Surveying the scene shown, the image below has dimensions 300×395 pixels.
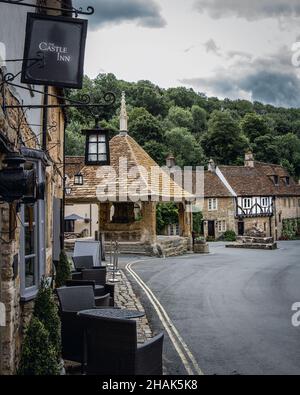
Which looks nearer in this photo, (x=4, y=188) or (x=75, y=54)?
(x=4, y=188)

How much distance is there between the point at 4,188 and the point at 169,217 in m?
37.4

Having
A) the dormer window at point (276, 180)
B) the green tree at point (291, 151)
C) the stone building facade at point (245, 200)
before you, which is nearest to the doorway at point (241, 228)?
the stone building facade at point (245, 200)

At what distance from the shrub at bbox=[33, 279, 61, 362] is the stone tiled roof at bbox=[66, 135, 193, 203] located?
17.3m

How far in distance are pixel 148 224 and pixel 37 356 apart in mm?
19201

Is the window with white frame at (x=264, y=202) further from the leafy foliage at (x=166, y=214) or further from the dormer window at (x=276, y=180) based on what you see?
the leafy foliage at (x=166, y=214)

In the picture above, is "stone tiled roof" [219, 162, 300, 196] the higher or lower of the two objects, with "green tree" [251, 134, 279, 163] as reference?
lower

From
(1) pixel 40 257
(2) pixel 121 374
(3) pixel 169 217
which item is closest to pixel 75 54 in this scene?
(1) pixel 40 257

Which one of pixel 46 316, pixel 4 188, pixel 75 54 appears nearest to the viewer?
pixel 4 188

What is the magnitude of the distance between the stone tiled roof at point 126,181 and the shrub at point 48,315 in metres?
17.3

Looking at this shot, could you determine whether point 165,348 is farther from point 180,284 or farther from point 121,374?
point 180,284

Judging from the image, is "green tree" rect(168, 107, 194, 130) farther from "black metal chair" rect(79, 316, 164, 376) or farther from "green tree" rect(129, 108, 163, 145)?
"black metal chair" rect(79, 316, 164, 376)

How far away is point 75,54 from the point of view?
626cm

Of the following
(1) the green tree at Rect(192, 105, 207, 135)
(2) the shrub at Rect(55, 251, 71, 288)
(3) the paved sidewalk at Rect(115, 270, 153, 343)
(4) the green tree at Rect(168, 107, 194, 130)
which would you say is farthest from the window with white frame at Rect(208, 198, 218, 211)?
(1) the green tree at Rect(192, 105, 207, 135)

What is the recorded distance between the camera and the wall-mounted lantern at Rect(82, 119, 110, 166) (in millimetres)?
11758
